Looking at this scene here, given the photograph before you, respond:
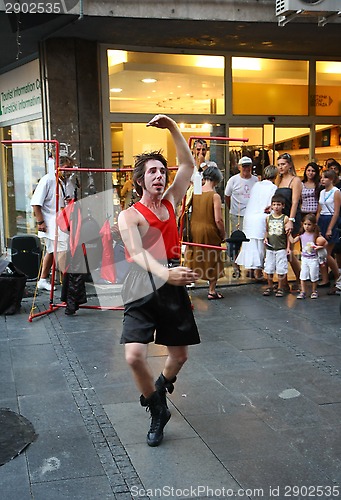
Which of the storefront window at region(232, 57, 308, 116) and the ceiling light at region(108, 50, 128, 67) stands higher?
the ceiling light at region(108, 50, 128, 67)

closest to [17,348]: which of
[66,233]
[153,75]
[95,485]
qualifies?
[66,233]

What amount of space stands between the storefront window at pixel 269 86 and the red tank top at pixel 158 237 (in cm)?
730

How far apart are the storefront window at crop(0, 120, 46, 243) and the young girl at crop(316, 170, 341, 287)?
4558 mm

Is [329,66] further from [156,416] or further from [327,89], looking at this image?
[156,416]

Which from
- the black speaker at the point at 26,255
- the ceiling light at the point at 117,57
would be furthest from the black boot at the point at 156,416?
the ceiling light at the point at 117,57

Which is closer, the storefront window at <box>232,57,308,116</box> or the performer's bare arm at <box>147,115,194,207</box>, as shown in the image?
the performer's bare arm at <box>147,115,194,207</box>

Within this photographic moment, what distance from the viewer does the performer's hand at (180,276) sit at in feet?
11.0

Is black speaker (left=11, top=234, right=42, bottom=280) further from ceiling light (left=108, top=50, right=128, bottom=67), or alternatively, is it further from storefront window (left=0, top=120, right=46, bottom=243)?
ceiling light (left=108, top=50, right=128, bottom=67)

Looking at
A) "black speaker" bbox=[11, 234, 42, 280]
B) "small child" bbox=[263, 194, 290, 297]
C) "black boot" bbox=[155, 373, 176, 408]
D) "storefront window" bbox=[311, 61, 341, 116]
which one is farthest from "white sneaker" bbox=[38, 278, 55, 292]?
"storefront window" bbox=[311, 61, 341, 116]

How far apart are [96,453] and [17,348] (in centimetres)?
244

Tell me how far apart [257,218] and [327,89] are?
14.4 feet

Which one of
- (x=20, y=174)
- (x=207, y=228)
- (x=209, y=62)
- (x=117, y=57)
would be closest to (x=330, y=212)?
(x=207, y=228)

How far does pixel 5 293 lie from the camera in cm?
701

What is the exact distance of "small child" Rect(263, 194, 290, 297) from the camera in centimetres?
758
